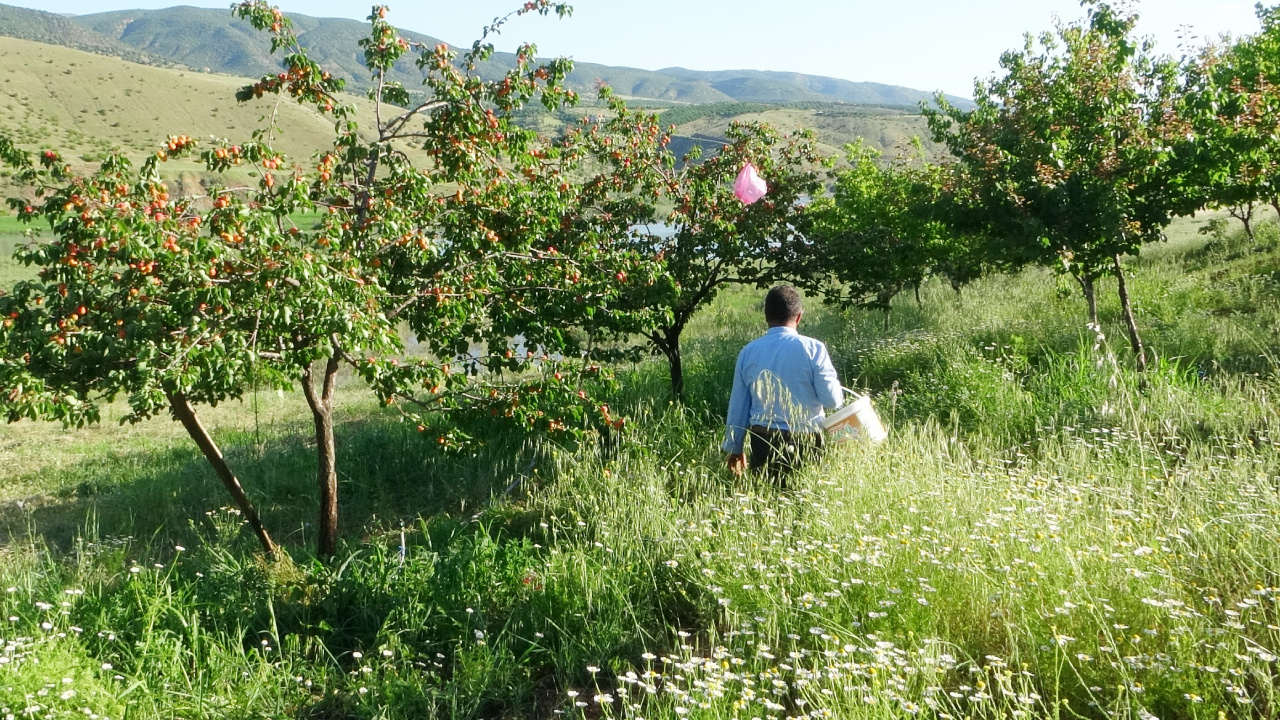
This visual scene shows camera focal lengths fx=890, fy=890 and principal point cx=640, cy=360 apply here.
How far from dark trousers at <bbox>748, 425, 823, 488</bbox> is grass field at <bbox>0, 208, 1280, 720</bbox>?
155 millimetres

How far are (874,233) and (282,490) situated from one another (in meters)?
6.41

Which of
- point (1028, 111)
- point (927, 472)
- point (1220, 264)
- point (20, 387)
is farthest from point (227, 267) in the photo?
point (1220, 264)

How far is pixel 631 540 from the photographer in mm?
4664

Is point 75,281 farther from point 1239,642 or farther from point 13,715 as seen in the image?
point 1239,642

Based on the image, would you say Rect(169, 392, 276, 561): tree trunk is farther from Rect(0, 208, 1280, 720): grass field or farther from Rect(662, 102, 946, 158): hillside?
Rect(662, 102, 946, 158): hillside

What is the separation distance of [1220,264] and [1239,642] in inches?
572

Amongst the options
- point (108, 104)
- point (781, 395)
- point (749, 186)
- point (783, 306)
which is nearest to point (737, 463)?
point (781, 395)

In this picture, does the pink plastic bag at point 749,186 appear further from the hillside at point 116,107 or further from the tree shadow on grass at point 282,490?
the hillside at point 116,107

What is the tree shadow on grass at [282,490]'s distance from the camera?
23.6 feet

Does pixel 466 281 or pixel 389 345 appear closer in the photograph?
pixel 389 345

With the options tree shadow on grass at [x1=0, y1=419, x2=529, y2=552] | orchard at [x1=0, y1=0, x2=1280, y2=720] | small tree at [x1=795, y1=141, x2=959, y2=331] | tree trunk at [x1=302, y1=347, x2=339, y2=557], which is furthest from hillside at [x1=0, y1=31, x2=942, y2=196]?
tree trunk at [x1=302, y1=347, x2=339, y2=557]

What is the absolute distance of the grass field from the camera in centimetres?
308

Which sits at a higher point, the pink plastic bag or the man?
the pink plastic bag

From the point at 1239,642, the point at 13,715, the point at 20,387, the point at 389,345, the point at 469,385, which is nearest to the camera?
the point at 13,715
